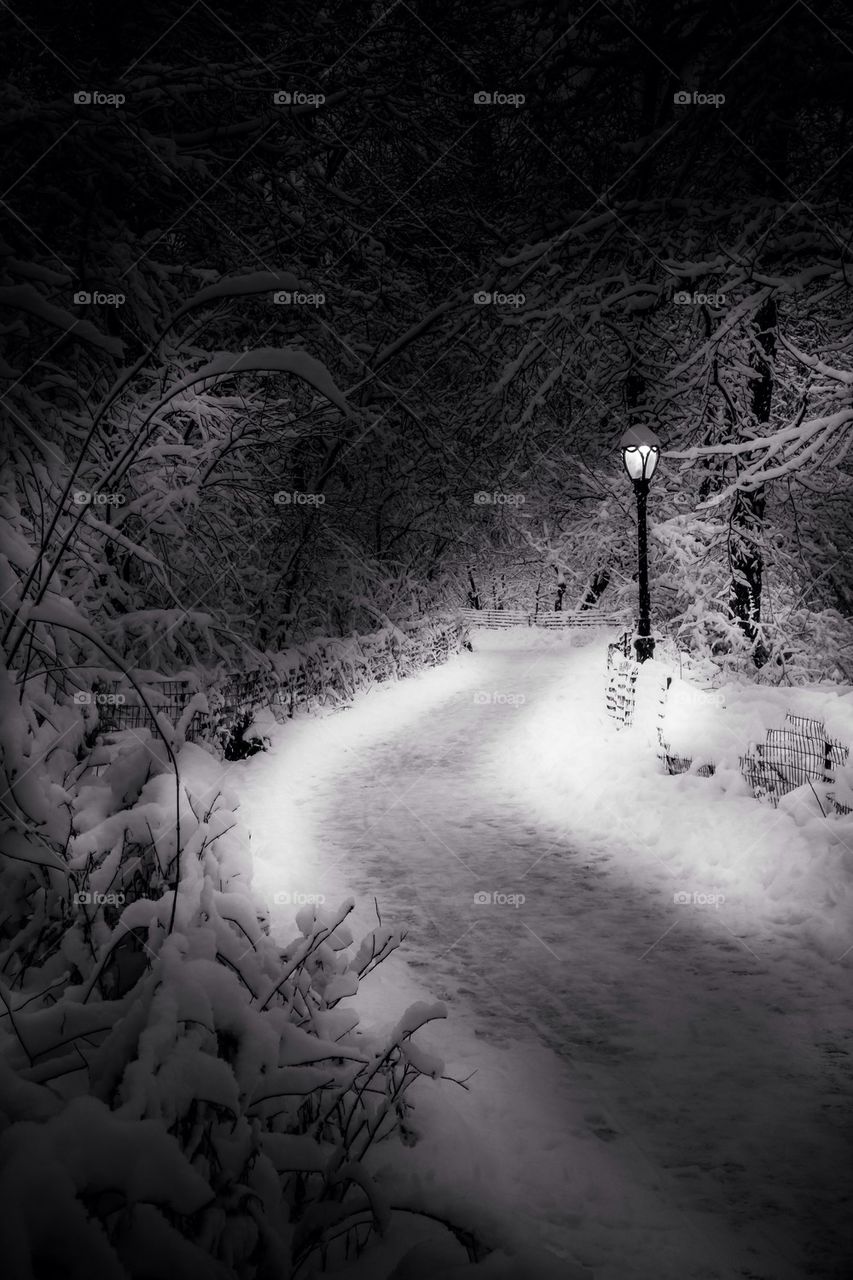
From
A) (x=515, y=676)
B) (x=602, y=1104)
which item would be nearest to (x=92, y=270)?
(x=602, y=1104)

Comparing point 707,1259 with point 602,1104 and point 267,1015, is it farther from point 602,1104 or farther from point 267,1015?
point 267,1015

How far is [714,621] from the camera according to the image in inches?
552

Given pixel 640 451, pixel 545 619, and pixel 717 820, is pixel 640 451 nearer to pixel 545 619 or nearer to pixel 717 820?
pixel 717 820

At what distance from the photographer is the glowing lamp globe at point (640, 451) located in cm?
1061

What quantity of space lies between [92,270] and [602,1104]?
5297 mm

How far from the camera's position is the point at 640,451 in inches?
422

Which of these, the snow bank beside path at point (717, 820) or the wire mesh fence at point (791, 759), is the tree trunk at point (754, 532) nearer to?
the snow bank beside path at point (717, 820)

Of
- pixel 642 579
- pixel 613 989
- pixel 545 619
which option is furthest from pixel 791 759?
pixel 545 619

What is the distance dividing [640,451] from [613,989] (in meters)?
7.78

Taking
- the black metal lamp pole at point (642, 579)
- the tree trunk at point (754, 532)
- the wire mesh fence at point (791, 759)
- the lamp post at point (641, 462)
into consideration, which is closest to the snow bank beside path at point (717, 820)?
the wire mesh fence at point (791, 759)

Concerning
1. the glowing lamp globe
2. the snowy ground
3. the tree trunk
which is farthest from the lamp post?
the snowy ground

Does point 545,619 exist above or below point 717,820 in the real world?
above

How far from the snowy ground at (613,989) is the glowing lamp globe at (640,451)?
388 cm

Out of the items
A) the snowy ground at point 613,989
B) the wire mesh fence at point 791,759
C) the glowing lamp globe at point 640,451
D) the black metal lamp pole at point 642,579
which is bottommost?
the snowy ground at point 613,989
